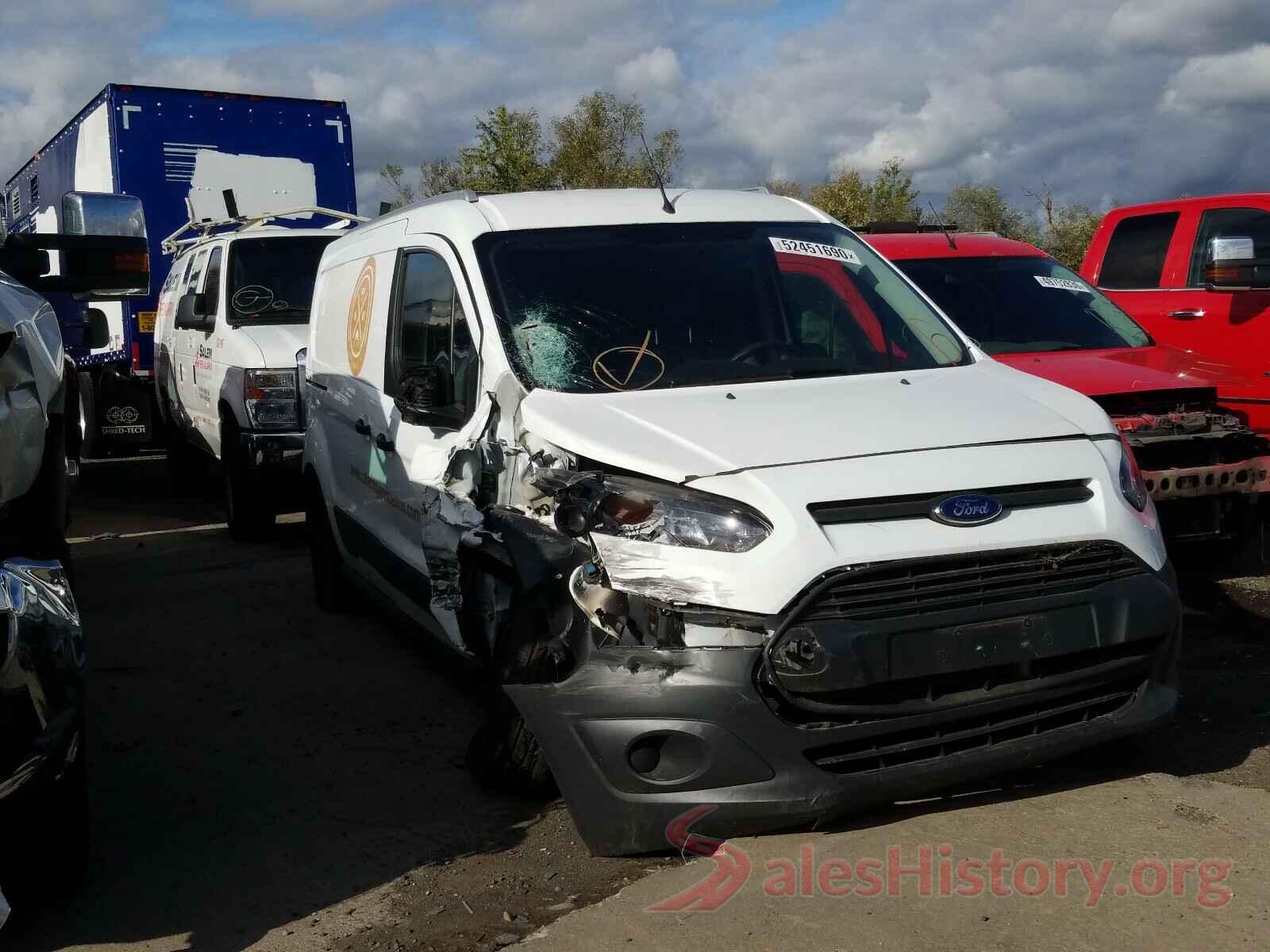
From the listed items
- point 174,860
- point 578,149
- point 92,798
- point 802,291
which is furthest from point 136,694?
point 578,149

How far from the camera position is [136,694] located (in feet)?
18.9

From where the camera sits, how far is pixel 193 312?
31.4 ft

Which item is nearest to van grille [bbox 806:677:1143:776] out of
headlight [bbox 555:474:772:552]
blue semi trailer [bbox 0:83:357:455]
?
headlight [bbox 555:474:772:552]

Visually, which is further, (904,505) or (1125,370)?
(1125,370)

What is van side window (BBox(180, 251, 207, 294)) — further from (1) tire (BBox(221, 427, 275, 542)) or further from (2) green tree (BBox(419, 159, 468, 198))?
(2) green tree (BBox(419, 159, 468, 198))

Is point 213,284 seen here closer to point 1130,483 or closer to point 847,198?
point 1130,483

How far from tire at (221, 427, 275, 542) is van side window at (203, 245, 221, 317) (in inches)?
39.0

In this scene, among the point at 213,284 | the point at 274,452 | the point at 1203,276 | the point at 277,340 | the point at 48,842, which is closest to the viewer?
the point at 48,842

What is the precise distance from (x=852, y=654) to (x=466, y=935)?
48.6 inches

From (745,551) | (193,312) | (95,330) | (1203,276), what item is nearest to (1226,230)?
(1203,276)

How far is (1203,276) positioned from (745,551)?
5.73 metres

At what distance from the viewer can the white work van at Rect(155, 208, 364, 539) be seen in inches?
345

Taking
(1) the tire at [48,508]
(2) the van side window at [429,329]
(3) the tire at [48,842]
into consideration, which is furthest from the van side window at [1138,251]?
(3) the tire at [48,842]

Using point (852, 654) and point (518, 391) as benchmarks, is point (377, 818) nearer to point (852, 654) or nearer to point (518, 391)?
point (518, 391)
